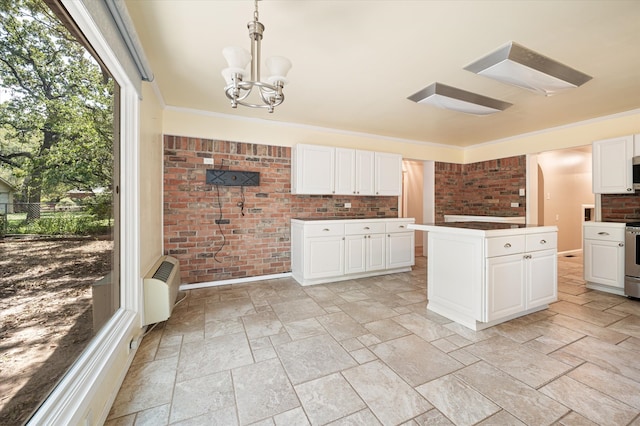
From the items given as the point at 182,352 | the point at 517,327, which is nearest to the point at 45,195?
the point at 182,352

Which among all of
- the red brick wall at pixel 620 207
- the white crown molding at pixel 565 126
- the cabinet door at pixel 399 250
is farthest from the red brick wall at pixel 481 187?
the cabinet door at pixel 399 250

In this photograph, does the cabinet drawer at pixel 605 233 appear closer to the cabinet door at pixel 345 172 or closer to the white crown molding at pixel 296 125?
the white crown molding at pixel 296 125

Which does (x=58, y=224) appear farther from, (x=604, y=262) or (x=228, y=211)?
(x=604, y=262)

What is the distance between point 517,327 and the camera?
2.39 meters

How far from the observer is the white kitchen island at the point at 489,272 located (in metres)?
2.28

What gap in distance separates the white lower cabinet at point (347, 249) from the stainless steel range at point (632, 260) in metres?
2.46

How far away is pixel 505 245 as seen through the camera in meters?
2.35

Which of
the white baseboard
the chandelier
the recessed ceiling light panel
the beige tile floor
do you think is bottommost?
the beige tile floor

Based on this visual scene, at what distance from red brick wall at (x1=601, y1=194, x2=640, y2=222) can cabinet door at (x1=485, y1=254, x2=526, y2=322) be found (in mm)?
2497

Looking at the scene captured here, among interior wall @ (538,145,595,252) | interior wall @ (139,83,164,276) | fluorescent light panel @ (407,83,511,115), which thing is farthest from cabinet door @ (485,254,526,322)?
interior wall @ (538,145,595,252)

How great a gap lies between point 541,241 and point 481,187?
121 inches

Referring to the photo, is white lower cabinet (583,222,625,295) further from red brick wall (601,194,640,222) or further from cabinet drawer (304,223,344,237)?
cabinet drawer (304,223,344,237)

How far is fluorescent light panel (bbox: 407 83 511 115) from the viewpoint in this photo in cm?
272

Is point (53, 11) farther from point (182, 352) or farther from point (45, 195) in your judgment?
point (182, 352)
